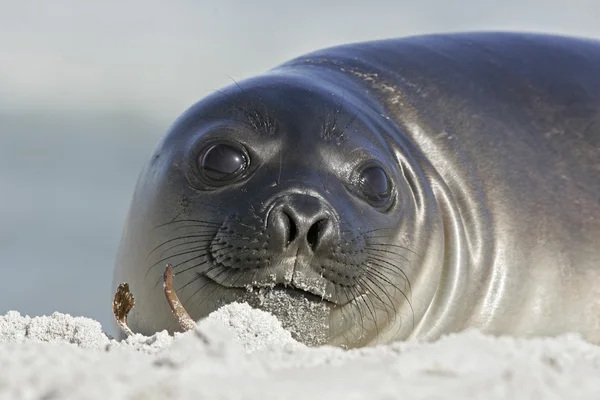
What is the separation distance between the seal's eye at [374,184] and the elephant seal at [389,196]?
11 millimetres

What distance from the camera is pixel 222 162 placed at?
12.8 ft

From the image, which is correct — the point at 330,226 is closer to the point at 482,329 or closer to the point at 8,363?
the point at 482,329

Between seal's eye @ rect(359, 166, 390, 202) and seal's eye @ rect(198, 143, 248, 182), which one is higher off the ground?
seal's eye @ rect(198, 143, 248, 182)

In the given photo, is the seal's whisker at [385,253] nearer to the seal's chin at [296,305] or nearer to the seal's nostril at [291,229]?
the seal's chin at [296,305]

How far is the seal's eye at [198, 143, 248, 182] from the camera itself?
386cm

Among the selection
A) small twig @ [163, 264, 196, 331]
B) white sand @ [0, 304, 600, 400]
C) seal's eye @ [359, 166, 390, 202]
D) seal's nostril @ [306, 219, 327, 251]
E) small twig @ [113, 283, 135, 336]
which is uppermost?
seal's eye @ [359, 166, 390, 202]

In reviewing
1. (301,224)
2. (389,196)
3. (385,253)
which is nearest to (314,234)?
(301,224)

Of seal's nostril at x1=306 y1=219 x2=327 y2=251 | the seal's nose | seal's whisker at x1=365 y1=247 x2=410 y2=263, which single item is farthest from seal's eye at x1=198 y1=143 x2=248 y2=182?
seal's whisker at x1=365 y1=247 x2=410 y2=263

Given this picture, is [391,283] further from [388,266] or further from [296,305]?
[296,305]

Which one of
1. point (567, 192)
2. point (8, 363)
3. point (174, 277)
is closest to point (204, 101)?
point (174, 277)

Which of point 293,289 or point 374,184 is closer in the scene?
point 293,289

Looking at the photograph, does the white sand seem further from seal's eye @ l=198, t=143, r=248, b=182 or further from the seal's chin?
seal's eye @ l=198, t=143, r=248, b=182

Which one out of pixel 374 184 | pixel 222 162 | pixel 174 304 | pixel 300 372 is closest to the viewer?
pixel 300 372

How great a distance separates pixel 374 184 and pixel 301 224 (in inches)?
26.5
